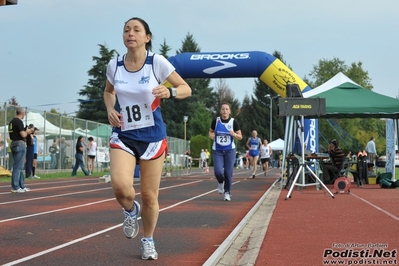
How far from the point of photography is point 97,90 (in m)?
81.9

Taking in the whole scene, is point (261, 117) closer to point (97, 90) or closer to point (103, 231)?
point (97, 90)

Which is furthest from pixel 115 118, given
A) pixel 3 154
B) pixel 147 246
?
pixel 3 154

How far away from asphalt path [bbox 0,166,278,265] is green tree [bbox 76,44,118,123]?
67.9 m

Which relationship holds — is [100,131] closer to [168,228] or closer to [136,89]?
[168,228]

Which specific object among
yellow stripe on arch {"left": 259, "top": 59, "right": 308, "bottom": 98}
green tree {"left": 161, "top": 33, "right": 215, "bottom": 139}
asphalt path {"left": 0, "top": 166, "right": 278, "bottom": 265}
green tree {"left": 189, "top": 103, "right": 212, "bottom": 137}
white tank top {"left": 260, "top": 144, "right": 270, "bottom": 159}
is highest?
green tree {"left": 161, "top": 33, "right": 215, "bottom": 139}

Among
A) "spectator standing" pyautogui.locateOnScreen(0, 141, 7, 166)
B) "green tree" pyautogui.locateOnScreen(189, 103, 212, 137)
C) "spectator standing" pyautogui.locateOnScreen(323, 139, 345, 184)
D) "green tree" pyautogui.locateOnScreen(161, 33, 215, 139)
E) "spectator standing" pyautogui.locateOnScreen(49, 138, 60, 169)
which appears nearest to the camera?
"spectator standing" pyautogui.locateOnScreen(323, 139, 345, 184)

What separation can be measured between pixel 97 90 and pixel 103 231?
74.0 m

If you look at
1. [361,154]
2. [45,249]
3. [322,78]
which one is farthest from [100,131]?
[322,78]

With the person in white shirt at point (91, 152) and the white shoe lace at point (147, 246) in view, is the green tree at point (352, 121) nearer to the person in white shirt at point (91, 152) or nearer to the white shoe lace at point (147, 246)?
the person in white shirt at point (91, 152)

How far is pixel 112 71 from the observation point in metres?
6.49

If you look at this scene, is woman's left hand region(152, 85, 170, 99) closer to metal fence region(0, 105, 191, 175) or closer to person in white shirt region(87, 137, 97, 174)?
metal fence region(0, 105, 191, 175)

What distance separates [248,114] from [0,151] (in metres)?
91.1

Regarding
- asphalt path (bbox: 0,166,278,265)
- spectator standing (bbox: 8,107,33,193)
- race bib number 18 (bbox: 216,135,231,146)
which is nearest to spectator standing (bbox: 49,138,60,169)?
spectator standing (bbox: 8,107,33,193)

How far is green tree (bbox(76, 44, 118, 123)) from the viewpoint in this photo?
8194 cm
